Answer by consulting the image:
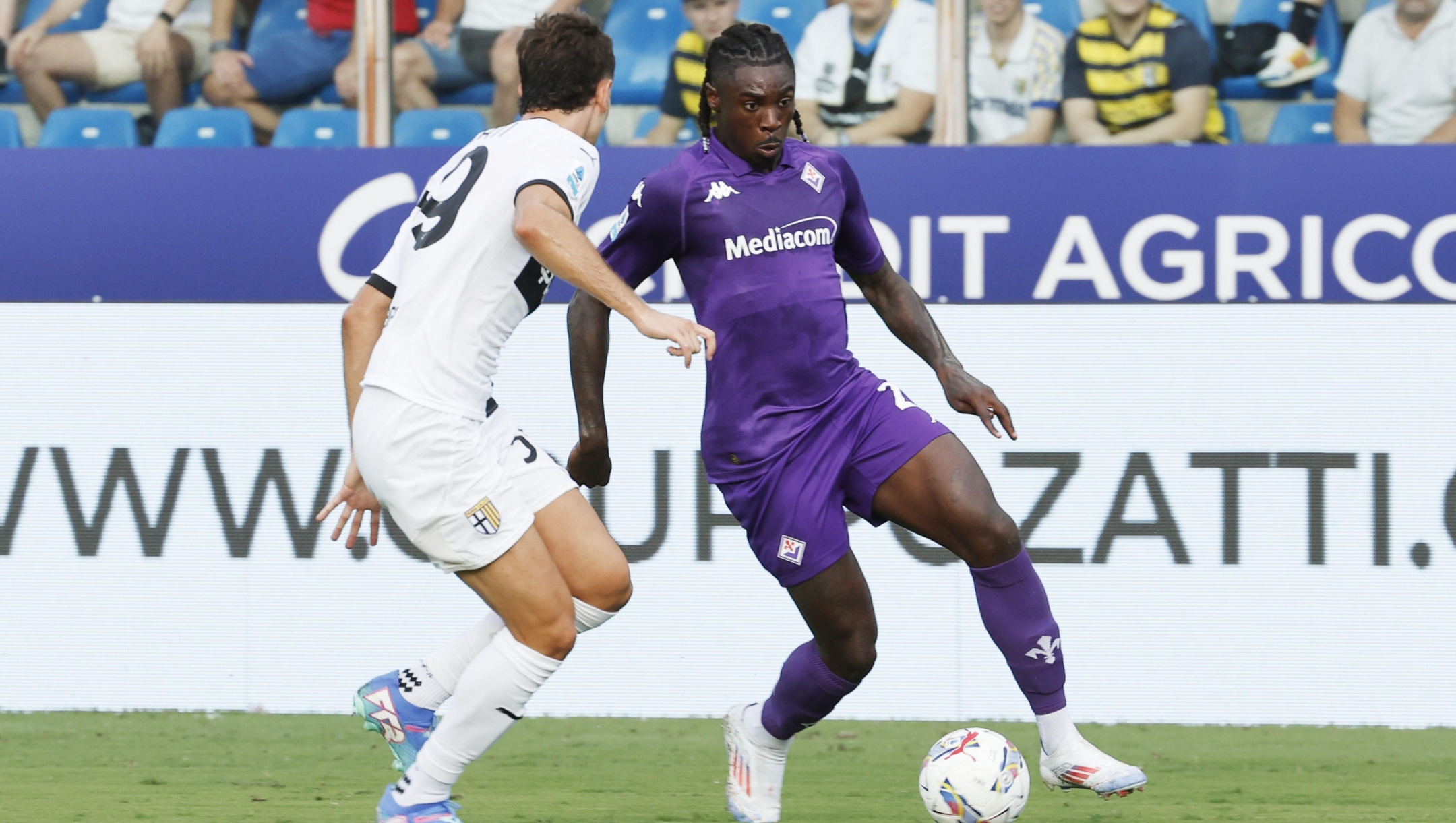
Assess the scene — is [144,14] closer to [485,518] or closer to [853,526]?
[853,526]

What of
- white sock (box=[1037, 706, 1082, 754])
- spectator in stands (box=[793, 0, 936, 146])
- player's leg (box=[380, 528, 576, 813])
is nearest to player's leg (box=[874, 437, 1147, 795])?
white sock (box=[1037, 706, 1082, 754])

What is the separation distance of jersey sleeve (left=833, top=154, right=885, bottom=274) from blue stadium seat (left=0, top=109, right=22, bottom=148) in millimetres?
5227

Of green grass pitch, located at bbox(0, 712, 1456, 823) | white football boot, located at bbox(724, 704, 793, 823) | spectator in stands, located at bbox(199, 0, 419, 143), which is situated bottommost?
green grass pitch, located at bbox(0, 712, 1456, 823)

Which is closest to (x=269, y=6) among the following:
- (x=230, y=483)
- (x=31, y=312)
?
(x=31, y=312)

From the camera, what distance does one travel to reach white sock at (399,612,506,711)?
4113 millimetres

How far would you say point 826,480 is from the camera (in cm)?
410

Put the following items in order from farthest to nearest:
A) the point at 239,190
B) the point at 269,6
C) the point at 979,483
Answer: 1. the point at 269,6
2. the point at 239,190
3. the point at 979,483

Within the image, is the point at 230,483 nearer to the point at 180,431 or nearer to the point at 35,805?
the point at 180,431

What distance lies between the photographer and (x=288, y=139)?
25.5ft

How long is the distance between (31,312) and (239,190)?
1.29 m

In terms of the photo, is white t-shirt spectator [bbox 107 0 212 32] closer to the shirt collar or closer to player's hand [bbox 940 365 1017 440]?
the shirt collar

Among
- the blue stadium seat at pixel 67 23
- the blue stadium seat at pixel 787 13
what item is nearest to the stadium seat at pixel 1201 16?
the blue stadium seat at pixel 787 13

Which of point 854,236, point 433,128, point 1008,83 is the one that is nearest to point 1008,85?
point 1008,83

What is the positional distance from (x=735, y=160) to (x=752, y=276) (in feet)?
1.02
